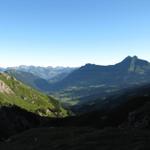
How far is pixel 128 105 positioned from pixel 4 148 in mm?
102280

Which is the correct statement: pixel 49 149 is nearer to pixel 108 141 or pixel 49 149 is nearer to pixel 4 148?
pixel 108 141

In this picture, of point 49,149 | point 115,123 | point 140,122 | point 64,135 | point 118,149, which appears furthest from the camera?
point 115,123

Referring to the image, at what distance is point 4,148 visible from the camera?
3155 inches

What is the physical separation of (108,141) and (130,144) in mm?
8645

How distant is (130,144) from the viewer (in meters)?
53.1

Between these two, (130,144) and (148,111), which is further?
(148,111)

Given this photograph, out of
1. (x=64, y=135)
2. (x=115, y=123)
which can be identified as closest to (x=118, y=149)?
(x=64, y=135)

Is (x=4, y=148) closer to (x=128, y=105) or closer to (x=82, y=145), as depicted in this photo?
(x=82, y=145)

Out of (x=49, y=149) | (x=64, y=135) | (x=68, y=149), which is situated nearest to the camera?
(x=68, y=149)

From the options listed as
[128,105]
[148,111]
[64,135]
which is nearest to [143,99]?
[128,105]

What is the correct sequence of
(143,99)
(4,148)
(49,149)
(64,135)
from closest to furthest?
1. (49,149)
2. (4,148)
3. (64,135)
4. (143,99)

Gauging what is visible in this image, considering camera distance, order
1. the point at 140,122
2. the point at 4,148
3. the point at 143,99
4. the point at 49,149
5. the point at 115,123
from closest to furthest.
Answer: the point at 49,149 → the point at 4,148 → the point at 140,122 → the point at 115,123 → the point at 143,99

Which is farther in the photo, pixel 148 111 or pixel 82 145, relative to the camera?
pixel 148 111

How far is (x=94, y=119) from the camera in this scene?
183625mm
